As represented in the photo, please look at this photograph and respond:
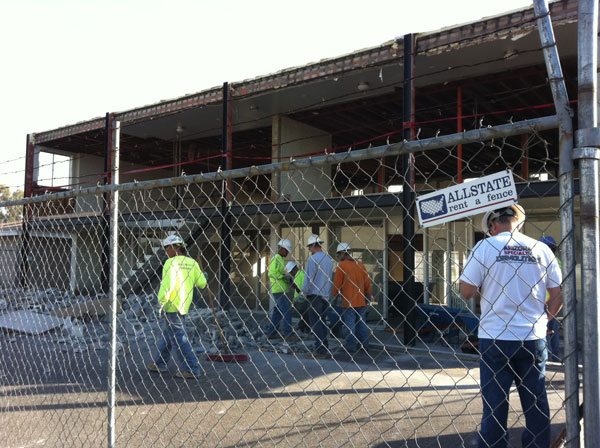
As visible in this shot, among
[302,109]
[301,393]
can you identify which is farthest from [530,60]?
[301,393]

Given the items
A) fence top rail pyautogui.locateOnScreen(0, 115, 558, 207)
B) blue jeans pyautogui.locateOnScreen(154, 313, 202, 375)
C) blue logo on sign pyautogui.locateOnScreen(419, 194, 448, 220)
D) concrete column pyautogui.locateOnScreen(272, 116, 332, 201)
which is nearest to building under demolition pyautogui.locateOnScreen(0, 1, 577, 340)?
concrete column pyautogui.locateOnScreen(272, 116, 332, 201)

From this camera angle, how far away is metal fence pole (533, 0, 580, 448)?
60.6 inches

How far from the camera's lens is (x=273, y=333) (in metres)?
9.16

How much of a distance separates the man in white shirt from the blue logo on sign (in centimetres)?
111

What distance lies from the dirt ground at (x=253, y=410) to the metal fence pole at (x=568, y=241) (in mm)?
2102

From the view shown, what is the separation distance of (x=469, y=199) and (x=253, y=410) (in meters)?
4.16

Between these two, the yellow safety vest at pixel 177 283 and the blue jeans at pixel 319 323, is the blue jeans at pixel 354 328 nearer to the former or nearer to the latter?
the blue jeans at pixel 319 323

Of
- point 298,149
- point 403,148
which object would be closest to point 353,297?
point 403,148

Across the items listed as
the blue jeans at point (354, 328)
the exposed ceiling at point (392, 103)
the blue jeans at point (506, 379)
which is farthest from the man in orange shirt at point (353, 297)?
the blue jeans at point (506, 379)

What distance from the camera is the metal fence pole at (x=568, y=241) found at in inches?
60.6

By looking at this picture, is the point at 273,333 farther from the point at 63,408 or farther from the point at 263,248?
the point at 263,248

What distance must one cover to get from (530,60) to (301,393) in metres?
8.03

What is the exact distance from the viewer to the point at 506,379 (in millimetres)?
2844

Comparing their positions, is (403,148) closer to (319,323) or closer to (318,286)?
(318,286)
